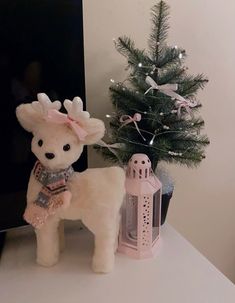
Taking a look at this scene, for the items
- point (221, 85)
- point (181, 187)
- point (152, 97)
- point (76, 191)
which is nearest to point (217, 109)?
point (221, 85)

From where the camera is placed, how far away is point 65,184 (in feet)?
2.35

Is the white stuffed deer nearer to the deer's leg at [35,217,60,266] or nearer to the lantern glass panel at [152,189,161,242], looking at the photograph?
the deer's leg at [35,217,60,266]

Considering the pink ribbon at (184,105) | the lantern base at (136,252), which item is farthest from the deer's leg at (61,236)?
the pink ribbon at (184,105)

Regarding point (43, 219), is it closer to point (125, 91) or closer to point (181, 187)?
point (125, 91)

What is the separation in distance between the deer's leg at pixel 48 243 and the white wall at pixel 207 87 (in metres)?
0.26

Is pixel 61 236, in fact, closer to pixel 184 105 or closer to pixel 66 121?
pixel 66 121

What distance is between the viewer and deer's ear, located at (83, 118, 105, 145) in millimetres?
685

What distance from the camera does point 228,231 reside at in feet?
3.97

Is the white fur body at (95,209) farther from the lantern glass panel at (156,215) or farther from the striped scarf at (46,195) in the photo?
the lantern glass panel at (156,215)

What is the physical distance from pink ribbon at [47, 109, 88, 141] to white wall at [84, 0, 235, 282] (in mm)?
267

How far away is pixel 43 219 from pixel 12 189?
4.7 inches

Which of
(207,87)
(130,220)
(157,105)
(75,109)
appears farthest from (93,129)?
(207,87)

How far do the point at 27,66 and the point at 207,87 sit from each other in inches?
20.5

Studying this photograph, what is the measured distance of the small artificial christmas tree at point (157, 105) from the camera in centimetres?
79
